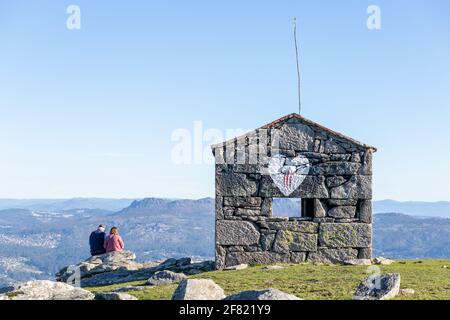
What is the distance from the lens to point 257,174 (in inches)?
757

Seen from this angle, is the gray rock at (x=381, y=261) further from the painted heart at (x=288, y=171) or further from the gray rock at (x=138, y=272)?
the gray rock at (x=138, y=272)

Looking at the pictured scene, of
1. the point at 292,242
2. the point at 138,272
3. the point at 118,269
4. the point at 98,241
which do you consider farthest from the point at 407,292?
the point at 98,241

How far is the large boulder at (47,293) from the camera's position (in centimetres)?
1192

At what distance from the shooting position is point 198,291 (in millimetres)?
10484

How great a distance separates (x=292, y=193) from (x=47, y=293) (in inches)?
346

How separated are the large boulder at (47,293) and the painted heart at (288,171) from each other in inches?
315

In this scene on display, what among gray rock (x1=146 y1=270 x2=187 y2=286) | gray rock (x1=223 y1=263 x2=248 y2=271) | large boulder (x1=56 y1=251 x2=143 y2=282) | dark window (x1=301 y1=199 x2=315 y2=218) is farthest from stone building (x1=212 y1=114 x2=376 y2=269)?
large boulder (x1=56 y1=251 x2=143 y2=282)

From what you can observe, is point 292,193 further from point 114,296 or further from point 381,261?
point 114,296

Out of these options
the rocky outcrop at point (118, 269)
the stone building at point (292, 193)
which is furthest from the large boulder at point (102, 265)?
the stone building at point (292, 193)

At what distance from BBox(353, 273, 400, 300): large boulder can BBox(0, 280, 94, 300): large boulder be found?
15.8 ft

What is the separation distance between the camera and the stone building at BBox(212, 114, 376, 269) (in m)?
19.2
